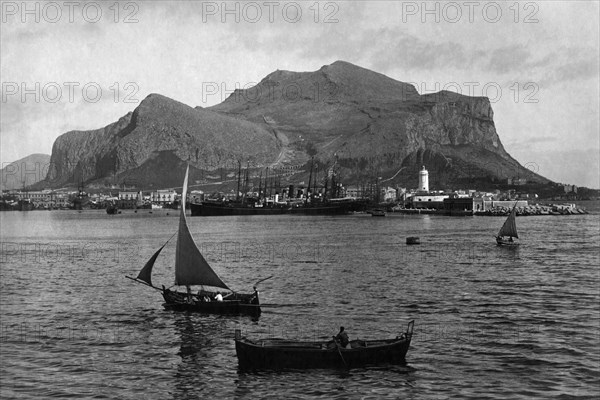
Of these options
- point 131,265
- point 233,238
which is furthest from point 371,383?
point 233,238

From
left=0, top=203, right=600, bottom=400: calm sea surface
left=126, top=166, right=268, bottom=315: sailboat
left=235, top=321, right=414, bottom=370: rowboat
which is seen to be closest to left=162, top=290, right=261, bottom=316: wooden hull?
left=126, top=166, right=268, bottom=315: sailboat

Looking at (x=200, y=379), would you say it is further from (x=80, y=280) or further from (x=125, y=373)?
(x=80, y=280)

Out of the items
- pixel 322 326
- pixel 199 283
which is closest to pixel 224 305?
pixel 199 283

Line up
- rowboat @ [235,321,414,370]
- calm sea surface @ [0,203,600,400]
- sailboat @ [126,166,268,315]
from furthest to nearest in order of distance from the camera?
sailboat @ [126,166,268,315] → rowboat @ [235,321,414,370] → calm sea surface @ [0,203,600,400]

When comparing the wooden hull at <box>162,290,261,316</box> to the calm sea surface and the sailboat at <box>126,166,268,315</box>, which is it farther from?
the calm sea surface

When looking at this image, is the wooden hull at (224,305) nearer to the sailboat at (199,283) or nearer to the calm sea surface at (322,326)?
the sailboat at (199,283)

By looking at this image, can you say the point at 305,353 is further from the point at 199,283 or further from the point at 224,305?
the point at 199,283
